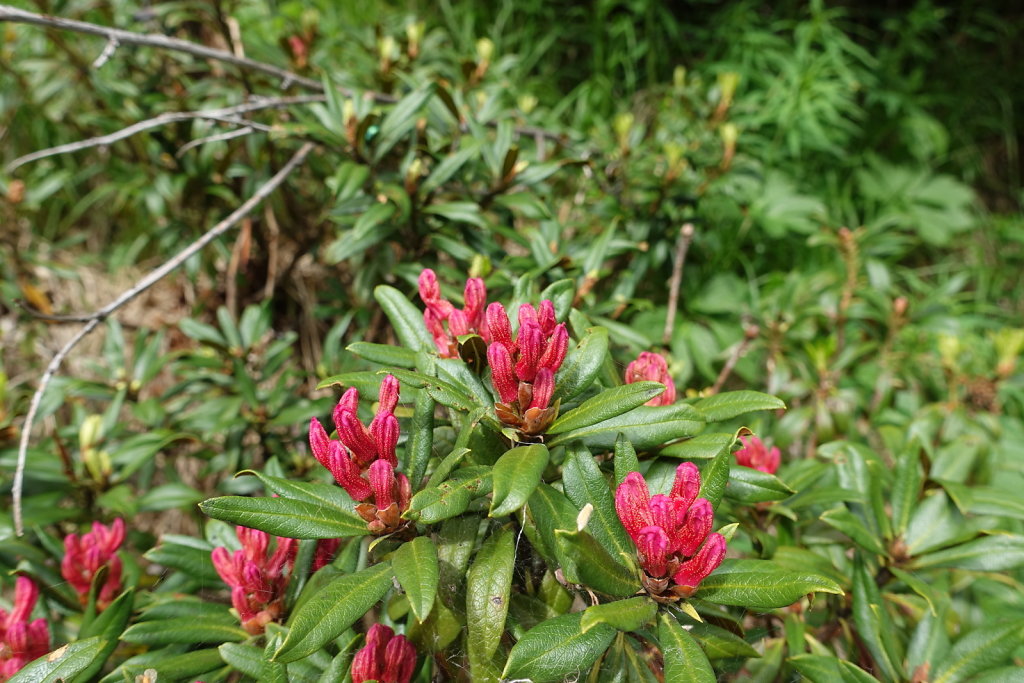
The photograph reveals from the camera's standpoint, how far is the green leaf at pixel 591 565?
2.01ft

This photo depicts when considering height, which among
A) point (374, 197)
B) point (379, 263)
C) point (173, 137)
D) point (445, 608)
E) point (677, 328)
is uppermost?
point (173, 137)

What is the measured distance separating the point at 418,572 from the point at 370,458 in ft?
0.47

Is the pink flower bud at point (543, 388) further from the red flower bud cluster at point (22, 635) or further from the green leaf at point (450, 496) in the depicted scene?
the red flower bud cluster at point (22, 635)

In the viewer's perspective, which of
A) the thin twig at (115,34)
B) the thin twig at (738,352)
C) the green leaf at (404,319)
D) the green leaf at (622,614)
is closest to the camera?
the green leaf at (622,614)

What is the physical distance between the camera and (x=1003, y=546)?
3.08 ft

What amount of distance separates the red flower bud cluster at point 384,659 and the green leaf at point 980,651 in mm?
703

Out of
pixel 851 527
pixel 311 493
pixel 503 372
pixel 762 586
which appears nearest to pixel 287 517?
pixel 311 493

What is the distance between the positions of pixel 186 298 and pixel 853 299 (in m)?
2.34

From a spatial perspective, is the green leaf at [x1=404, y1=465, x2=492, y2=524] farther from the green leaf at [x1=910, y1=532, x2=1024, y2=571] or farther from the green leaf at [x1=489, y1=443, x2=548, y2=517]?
the green leaf at [x1=910, y1=532, x2=1024, y2=571]

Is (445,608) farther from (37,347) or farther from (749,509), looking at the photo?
(37,347)

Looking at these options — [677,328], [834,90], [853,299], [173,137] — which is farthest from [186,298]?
[834,90]

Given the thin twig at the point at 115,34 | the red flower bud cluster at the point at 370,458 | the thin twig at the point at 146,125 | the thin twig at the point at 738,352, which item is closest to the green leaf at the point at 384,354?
the red flower bud cluster at the point at 370,458

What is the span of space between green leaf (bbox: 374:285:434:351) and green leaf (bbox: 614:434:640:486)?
33 centimetres

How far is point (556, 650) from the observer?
63 centimetres
